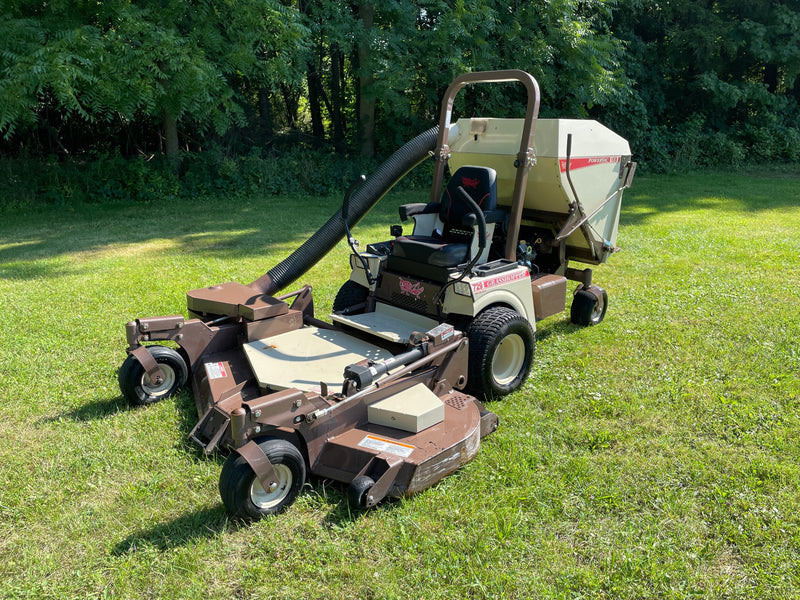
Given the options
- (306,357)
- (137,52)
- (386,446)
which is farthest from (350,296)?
(137,52)

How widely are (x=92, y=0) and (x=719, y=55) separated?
15.5 meters

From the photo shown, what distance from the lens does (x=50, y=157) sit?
40.6 feet

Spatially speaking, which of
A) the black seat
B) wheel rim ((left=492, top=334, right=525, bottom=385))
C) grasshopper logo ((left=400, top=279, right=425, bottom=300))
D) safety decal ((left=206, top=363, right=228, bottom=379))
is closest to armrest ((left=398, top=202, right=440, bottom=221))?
the black seat

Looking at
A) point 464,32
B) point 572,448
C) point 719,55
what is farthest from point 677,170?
point 572,448

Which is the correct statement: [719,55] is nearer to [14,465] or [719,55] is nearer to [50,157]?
[50,157]

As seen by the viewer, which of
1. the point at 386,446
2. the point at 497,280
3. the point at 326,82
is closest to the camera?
the point at 386,446

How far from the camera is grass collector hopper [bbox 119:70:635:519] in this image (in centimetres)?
A: 312

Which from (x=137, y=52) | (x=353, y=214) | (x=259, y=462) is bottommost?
(x=259, y=462)

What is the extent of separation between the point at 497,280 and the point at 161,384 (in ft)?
7.76

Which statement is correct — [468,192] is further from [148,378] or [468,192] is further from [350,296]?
[148,378]

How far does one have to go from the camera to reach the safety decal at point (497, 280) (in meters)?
4.14

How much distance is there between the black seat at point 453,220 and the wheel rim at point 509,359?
0.66 metres

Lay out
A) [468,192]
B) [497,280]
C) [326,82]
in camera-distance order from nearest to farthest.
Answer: [497,280], [468,192], [326,82]

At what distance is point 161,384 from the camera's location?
13.7 feet
